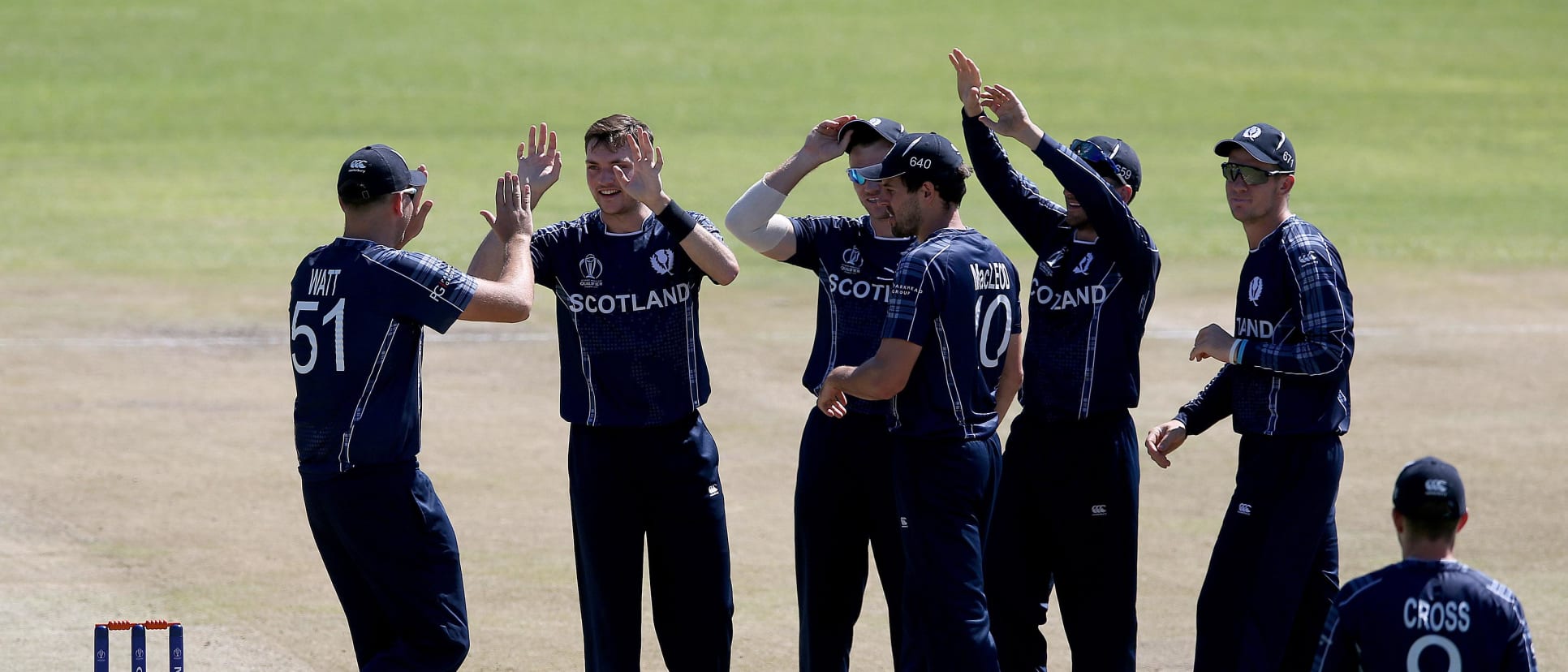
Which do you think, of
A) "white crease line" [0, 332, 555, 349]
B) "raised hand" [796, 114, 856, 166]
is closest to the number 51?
"raised hand" [796, 114, 856, 166]

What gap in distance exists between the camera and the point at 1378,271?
20.2 meters

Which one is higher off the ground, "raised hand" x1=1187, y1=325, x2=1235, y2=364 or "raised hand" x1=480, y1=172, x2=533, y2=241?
"raised hand" x1=480, y1=172, x2=533, y2=241

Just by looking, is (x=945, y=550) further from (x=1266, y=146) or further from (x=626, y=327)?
(x=1266, y=146)

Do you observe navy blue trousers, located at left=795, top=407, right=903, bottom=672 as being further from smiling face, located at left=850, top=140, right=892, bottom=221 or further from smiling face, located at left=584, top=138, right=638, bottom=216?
smiling face, located at left=584, top=138, right=638, bottom=216

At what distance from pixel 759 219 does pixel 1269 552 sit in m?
2.47

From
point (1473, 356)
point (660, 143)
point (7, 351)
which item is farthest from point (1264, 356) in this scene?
point (660, 143)

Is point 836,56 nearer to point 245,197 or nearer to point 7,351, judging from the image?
point 245,197

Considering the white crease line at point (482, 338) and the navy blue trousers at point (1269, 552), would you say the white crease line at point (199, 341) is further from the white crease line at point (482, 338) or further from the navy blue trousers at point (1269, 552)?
the navy blue trousers at point (1269, 552)

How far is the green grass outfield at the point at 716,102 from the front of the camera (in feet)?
74.6

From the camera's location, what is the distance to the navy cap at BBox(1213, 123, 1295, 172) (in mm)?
6930

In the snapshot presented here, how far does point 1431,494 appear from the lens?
4.95 metres

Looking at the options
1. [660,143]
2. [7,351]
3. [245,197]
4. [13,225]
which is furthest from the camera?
[660,143]

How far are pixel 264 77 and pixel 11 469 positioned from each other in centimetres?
2471

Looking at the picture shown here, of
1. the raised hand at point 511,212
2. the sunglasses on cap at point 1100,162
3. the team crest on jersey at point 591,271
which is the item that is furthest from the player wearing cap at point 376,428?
the sunglasses on cap at point 1100,162
